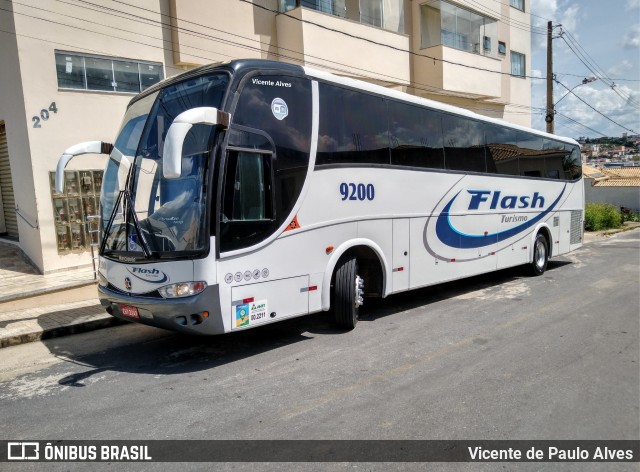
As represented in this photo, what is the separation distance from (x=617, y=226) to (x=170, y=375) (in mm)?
30011

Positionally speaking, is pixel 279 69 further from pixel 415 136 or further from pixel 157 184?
pixel 415 136

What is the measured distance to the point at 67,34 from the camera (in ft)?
37.4

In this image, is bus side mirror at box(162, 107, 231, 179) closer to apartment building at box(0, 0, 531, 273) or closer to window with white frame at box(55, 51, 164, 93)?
apartment building at box(0, 0, 531, 273)

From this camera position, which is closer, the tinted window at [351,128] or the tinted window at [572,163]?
the tinted window at [351,128]

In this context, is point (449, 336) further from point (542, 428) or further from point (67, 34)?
A: point (67, 34)

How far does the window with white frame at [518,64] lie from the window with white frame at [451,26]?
16.6ft

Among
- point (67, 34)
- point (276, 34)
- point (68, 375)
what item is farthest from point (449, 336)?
point (276, 34)

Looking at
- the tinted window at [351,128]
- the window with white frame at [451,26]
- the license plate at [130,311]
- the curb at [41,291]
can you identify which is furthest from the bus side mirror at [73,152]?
the window with white frame at [451,26]

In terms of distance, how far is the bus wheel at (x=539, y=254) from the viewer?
1224 cm

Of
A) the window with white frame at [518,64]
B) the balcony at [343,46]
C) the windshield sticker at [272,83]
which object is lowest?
the windshield sticker at [272,83]

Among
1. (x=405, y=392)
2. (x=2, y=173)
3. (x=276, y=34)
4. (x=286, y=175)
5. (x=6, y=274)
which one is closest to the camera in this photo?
(x=405, y=392)

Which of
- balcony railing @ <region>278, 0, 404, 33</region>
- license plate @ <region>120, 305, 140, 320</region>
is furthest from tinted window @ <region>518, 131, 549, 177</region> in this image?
license plate @ <region>120, 305, 140, 320</region>

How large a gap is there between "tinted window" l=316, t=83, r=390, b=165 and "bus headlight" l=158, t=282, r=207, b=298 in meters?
2.38

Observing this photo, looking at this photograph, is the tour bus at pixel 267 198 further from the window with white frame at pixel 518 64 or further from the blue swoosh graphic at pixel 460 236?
the window with white frame at pixel 518 64
